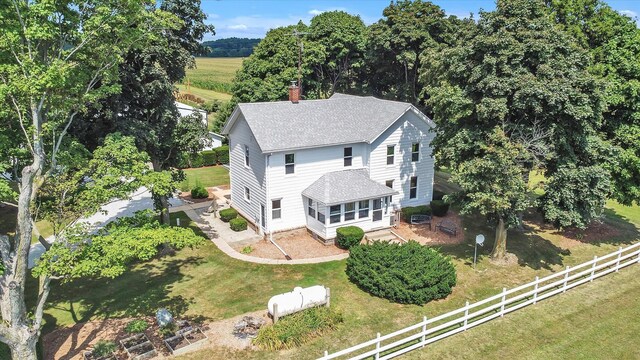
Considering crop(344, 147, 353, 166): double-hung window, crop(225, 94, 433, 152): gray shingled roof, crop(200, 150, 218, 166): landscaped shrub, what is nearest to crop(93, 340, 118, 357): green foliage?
crop(225, 94, 433, 152): gray shingled roof

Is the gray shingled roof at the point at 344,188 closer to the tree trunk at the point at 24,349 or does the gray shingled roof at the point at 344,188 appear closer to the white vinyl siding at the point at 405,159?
the white vinyl siding at the point at 405,159

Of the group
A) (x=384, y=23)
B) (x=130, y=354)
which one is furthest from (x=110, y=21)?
(x=384, y=23)

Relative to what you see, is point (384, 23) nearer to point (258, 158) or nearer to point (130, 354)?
point (258, 158)

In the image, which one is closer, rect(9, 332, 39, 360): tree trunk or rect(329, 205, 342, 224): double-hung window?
rect(9, 332, 39, 360): tree trunk

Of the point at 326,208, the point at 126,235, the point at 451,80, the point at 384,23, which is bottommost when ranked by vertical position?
the point at 326,208

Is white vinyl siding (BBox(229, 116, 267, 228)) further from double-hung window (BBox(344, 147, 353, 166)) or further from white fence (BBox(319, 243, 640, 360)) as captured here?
white fence (BBox(319, 243, 640, 360))

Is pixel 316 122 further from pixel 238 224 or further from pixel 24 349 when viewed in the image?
pixel 24 349
